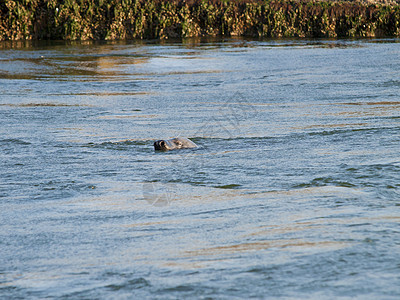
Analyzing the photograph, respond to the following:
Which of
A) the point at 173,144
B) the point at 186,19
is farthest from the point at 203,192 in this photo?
the point at 186,19

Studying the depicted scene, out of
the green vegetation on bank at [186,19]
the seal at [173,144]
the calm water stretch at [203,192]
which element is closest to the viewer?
the calm water stretch at [203,192]

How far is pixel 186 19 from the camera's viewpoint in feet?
64.9

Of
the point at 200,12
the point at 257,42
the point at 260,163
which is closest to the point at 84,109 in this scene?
the point at 260,163

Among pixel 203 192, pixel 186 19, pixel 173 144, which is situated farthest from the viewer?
pixel 186 19

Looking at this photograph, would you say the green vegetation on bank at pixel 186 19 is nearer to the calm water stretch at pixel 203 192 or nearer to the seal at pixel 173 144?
the calm water stretch at pixel 203 192

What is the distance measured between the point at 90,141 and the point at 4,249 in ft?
9.16

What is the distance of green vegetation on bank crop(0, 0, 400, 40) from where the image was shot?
722 inches

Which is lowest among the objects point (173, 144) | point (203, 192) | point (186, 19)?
point (203, 192)

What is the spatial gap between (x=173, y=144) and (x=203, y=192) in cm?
143

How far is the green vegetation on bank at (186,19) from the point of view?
1834 cm

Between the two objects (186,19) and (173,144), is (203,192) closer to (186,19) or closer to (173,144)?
(173,144)

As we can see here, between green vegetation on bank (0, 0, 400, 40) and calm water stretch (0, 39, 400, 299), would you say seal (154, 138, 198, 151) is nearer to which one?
calm water stretch (0, 39, 400, 299)

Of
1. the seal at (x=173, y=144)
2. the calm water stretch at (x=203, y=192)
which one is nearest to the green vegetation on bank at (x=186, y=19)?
the calm water stretch at (x=203, y=192)

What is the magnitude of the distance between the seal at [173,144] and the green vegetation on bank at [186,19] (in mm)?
13669
